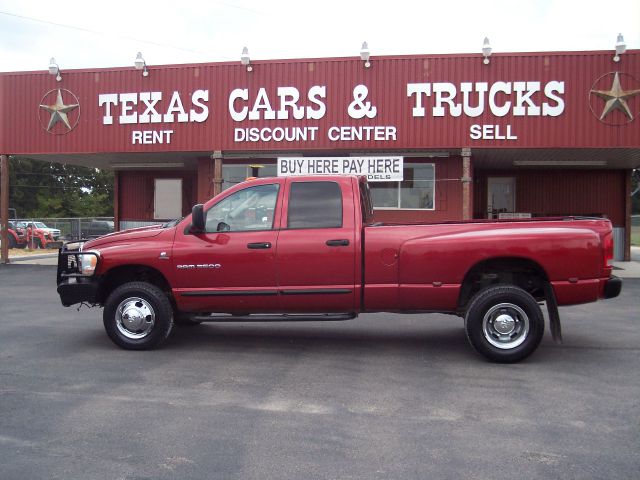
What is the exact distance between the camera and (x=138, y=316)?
272 inches

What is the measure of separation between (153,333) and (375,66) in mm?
11497

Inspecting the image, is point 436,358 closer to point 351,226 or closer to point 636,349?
point 351,226

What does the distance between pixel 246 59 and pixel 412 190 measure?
19.8 ft

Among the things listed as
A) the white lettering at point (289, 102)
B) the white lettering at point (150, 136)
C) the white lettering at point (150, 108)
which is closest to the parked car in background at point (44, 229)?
the white lettering at point (150, 136)

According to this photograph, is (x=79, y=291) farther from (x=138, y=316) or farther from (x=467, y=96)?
(x=467, y=96)

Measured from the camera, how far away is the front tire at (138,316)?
22.4 feet

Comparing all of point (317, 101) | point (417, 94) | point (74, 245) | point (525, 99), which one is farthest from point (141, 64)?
point (74, 245)

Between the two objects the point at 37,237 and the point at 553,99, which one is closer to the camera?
the point at 553,99

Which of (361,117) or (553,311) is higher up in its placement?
(361,117)

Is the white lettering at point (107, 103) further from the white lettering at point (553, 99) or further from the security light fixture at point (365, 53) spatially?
the white lettering at point (553, 99)

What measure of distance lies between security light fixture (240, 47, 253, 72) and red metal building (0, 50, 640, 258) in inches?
6.3

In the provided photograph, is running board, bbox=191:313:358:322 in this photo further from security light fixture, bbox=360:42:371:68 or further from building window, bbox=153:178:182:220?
building window, bbox=153:178:182:220

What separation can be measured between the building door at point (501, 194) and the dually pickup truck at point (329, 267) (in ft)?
49.3

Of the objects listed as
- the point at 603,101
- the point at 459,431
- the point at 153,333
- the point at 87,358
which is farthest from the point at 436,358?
the point at 603,101
